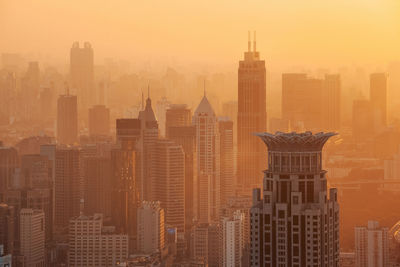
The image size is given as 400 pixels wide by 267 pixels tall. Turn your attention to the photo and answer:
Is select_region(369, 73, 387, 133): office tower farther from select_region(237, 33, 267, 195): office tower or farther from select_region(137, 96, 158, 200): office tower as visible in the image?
select_region(137, 96, 158, 200): office tower

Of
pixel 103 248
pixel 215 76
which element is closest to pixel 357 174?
pixel 215 76

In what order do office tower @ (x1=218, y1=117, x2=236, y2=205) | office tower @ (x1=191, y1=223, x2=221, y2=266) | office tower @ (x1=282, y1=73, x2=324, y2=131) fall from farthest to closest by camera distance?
office tower @ (x1=218, y1=117, x2=236, y2=205) < office tower @ (x1=191, y1=223, x2=221, y2=266) < office tower @ (x1=282, y1=73, x2=324, y2=131)

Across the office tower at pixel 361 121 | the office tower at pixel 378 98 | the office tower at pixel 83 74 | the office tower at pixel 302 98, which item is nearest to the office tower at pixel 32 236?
the office tower at pixel 83 74

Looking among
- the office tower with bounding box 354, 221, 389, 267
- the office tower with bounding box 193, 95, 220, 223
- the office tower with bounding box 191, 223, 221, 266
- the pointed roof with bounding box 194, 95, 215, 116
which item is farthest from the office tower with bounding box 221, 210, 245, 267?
the pointed roof with bounding box 194, 95, 215, 116

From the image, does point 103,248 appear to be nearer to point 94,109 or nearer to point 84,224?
point 84,224

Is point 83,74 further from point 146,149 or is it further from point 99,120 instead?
point 146,149
